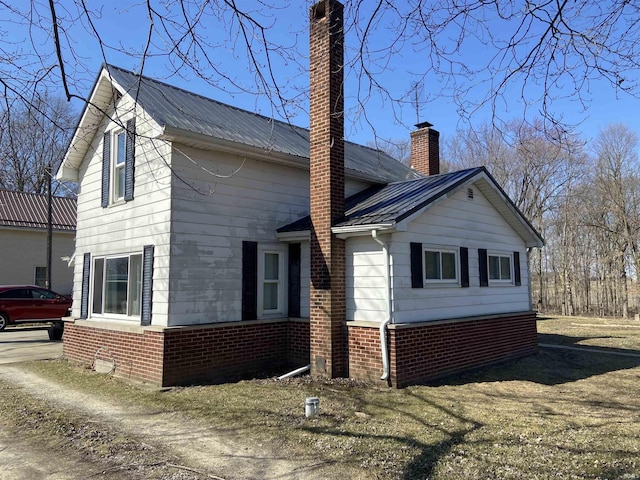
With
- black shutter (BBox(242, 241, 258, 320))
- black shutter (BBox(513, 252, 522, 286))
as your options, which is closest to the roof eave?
black shutter (BBox(242, 241, 258, 320))

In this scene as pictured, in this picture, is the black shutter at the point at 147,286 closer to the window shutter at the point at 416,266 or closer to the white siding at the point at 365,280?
the white siding at the point at 365,280

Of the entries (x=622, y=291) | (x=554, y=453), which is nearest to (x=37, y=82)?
(x=554, y=453)

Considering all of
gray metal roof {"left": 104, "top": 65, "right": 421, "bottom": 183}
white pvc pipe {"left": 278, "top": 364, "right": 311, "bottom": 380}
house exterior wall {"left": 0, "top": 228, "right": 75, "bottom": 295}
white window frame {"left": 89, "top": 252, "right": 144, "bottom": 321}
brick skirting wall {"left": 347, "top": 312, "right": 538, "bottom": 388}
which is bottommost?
white pvc pipe {"left": 278, "top": 364, "right": 311, "bottom": 380}

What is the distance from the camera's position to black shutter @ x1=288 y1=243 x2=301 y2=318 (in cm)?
1041

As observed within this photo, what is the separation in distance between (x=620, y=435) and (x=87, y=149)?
12236 mm

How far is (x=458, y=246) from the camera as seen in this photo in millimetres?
10250

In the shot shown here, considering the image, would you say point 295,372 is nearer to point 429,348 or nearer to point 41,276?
point 429,348

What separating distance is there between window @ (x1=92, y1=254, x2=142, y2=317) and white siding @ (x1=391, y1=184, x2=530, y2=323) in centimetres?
532

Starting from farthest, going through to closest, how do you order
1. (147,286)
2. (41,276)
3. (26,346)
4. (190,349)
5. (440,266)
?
1. (41,276)
2. (26,346)
3. (440,266)
4. (147,286)
5. (190,349)

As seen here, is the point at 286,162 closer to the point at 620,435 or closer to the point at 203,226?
the point at 203,226

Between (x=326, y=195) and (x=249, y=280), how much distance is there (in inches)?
97.2

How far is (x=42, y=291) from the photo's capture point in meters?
18.2

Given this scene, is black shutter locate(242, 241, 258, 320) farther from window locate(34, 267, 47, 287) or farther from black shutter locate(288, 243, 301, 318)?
window locate(34, 267, 47, 287)

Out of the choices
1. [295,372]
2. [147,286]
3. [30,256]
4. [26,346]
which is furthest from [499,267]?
[30,256]
